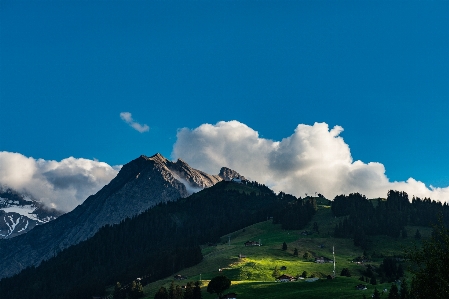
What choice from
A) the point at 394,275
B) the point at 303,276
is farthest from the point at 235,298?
the point at 394,275

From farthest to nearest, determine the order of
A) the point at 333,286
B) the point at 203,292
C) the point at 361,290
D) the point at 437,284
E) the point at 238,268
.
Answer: the point at 238,268 < the point at 203,292 < the point at 333,286 < the point at 361,290 < the point at 437,284

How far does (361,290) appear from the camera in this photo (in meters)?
129

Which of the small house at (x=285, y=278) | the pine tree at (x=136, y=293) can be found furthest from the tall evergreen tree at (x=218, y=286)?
the pine tree at (x=136, y=293)

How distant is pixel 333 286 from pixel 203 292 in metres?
42.5

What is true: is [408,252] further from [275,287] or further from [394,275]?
[394,275]

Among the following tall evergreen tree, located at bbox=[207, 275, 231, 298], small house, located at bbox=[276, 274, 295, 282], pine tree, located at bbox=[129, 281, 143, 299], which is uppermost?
small house, located at bbox=[276, 274, 295, 282]

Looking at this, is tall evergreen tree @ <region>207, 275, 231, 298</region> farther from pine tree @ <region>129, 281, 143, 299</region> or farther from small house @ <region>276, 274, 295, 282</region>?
pine tree @ <region>129, 281, 143, 299</region>

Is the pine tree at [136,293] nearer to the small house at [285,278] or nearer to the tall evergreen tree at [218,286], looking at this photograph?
the tall evergreen tree at [218,286]

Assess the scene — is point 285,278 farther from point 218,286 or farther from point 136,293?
point 136,293

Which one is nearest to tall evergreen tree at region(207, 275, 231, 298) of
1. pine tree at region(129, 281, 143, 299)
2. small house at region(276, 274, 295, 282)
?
small house at region(276, 274, 295, 282)

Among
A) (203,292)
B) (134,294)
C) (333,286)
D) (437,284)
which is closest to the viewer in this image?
(437,284)

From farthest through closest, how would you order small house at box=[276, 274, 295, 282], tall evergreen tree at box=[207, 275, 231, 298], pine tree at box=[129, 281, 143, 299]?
pine tree at box=[129, 281, 143, 299]
small house at box=[276, 274, 295, 282]
tall evergreen tree at box=[207, 275, 231, 298]

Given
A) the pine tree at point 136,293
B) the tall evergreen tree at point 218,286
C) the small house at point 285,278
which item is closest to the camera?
the tall evergreen tree at point 218,286

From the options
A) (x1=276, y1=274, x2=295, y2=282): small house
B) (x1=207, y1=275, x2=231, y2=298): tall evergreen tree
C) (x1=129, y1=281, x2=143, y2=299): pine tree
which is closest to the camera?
(x1=207, y1=275, x2=231, y2=298): tall evergreen tree
